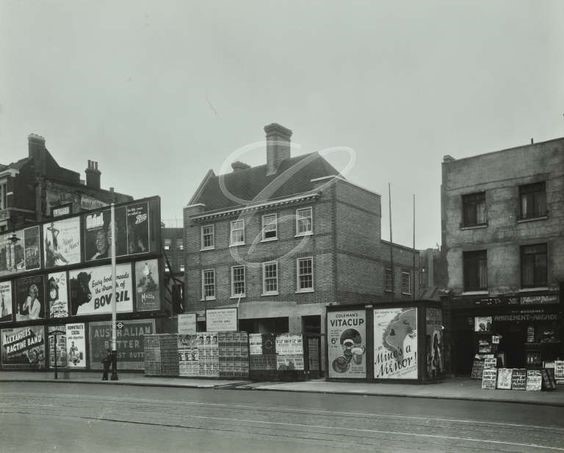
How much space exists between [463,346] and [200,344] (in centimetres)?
1208

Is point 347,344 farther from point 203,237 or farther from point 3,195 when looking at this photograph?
point 3,195

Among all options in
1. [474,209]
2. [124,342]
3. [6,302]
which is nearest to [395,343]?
[474,209]

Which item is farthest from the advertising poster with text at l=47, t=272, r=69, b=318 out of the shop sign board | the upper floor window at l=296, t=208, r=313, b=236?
the upper floor window at l=296, t=208, r=313, b=236

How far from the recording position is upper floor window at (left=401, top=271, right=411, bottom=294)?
1591 inches

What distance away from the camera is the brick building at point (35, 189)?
4903cm

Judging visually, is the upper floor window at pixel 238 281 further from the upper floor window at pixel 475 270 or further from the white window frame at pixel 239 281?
the upper floor window at pixel 475 270

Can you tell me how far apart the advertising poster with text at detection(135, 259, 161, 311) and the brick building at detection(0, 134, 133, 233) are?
1139 cm

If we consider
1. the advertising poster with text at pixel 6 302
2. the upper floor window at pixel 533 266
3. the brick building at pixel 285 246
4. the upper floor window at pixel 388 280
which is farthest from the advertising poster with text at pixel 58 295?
the upper floor window at pixel 533 266

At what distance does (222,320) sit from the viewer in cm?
3184

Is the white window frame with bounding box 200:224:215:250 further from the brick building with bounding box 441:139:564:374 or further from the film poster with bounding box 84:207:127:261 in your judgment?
the brick building with bounding box 441:139:564:374

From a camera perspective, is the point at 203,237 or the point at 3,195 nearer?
the point at 203,237

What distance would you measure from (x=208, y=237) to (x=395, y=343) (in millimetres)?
16317

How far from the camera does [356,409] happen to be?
643 inches

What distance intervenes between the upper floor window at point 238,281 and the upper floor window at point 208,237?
93.7 inches
